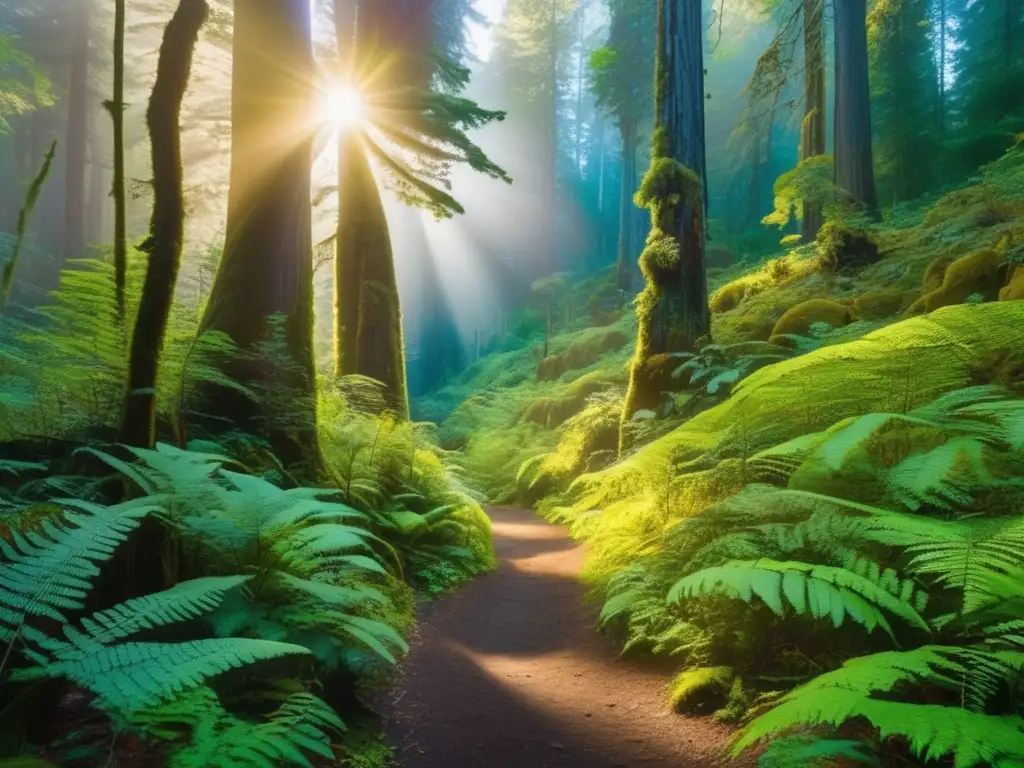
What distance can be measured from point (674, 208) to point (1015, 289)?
401cm

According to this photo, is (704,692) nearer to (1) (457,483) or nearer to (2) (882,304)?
(1) (457,483)

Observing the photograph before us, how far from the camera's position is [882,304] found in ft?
24.5

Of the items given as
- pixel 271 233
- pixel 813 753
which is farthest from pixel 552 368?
pixel 813 753

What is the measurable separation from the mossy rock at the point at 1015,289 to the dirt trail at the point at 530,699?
4.44 meters

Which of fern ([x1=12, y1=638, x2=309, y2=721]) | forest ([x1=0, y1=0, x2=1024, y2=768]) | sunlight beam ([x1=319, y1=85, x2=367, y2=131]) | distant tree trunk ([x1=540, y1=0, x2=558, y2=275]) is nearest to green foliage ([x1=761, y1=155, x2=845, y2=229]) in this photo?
forest ([x1=0, y1=0, x2=1024, y2=768])

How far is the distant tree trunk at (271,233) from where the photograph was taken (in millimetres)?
5180

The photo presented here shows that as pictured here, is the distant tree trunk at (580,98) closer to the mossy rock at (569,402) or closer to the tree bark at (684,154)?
the mossy rock at (569,402)

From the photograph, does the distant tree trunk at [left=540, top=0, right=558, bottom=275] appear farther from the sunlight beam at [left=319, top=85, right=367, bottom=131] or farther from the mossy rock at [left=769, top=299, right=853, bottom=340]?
the mossy rock at [left=769, top=299, right=853, bottom=340]

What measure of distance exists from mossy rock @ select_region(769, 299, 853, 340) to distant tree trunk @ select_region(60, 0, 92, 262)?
2298 cm

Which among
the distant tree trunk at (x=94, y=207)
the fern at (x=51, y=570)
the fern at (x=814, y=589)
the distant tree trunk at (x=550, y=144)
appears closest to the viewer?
the fern at (x=51, y=570)

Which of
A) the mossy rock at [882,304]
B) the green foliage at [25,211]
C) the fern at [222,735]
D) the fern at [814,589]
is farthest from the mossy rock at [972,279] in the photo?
the green foliage at [25,211]

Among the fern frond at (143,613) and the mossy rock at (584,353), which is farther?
the mossy rock at (584,353)

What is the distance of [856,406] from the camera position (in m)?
3.66

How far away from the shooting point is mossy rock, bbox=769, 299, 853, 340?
7713 mm
